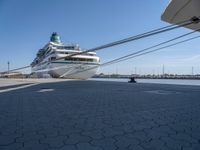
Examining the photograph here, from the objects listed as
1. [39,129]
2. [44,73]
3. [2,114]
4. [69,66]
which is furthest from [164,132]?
[44,73]

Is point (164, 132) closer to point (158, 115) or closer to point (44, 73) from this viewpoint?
point (158, 115)

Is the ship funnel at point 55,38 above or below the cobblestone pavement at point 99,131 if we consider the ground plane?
above

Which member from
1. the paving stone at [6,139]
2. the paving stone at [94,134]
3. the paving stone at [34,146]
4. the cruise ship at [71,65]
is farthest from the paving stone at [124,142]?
the cruise ship at [71,65]

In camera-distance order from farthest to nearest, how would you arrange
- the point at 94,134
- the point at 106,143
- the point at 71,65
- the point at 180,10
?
1. the point at 71,65
2. the point at 180,10
3. the point at 94,134
4. the point at 106,143

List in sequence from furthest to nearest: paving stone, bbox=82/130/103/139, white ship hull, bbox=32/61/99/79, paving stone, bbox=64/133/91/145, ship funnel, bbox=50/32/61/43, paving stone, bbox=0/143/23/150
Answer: ship funnel, bbox=50/32/61/43
white ship hull, bbox=32/61/99/79
paving stone, bbox=82/130/103/139
paving stone, bbox=64/133/91/145
paving stone, bbox=0/143/23/150

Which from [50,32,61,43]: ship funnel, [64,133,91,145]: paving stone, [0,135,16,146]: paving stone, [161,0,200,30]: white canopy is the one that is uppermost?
[50,32,61,43]: ship funnel

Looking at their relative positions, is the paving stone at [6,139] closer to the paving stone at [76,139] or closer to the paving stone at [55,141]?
the paving stone at [55,141]

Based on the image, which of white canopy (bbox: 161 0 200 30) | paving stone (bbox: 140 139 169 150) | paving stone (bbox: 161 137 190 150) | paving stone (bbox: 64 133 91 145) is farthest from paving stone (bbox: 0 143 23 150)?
white canopy (bbox: 161 0 200 30)

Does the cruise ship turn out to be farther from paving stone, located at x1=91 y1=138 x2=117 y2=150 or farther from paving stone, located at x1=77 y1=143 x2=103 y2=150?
paving stone, located at x1=77 y1=143 x2=103 y2=150

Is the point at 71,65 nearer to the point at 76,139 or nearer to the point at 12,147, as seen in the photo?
the point at 76,139

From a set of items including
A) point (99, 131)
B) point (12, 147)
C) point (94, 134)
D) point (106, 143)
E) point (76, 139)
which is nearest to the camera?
point (12, 147)

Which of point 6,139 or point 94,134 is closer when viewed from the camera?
point 6,139

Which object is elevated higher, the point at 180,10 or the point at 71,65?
the point at 180,10

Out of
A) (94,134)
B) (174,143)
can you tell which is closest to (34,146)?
(94,134)
